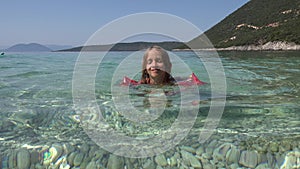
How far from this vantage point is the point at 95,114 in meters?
3.69

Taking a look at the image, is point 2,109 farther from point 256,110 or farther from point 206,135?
point 256,110

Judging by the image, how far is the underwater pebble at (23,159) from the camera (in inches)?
90.2

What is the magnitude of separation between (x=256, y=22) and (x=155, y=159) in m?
109

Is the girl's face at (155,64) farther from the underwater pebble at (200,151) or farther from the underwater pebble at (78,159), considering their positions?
the underwater pebble at (78,159)

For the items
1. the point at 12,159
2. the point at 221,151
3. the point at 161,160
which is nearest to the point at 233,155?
the point at 221,151

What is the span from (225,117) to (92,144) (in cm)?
179

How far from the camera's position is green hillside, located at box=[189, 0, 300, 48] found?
75700 millimetres

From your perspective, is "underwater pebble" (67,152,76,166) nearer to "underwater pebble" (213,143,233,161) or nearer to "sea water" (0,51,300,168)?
"sea water" (0,51,300,168)

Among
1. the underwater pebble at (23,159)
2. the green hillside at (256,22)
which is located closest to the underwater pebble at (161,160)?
the underwater pebble at (23,159)

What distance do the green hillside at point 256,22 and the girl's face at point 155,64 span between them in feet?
213

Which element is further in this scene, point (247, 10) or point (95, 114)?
point (247, 10)

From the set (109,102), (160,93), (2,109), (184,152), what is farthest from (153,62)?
(184,152)

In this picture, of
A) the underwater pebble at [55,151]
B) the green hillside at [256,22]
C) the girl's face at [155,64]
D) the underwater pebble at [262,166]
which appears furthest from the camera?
the green hillside at [256,22]

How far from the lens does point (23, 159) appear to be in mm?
2336
